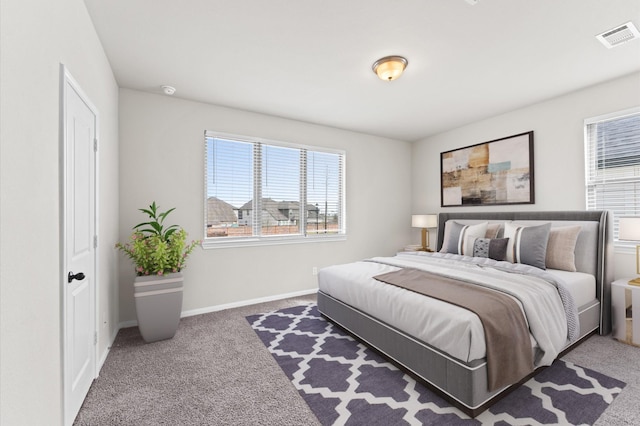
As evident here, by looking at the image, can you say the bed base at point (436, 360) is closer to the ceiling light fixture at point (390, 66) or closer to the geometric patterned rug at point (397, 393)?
the geometric patterned rug at point (397, 393)

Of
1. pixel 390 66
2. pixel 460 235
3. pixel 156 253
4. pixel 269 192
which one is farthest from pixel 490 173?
pixel 156 253

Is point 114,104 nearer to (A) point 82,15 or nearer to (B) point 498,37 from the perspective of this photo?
(A) point 82,15

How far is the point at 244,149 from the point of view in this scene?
389 centimetres

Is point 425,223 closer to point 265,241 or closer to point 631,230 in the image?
point 631,230

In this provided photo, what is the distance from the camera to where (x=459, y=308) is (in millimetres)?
1882

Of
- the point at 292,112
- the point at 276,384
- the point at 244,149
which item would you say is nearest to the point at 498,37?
the point at 292,112

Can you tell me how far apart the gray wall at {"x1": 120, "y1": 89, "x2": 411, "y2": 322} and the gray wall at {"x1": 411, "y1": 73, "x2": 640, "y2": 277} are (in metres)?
1.86

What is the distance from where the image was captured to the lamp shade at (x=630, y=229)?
2571 millimetres

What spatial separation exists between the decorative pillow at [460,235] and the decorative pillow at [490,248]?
114 millimetres

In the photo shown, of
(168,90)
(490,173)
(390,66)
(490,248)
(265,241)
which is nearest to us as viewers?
(390,66)

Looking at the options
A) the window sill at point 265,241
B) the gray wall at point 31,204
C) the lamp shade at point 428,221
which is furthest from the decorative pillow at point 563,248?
the gray wall at point 31,204

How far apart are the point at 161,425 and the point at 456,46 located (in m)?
3.55

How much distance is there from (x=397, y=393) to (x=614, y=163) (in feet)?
11.5

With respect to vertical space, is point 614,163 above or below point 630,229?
above
